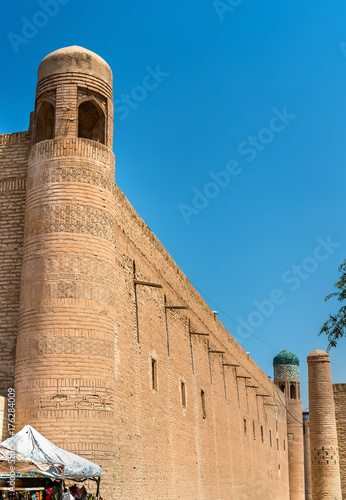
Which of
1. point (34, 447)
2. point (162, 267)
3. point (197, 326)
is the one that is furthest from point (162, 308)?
point (34, 447)

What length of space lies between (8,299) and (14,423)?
2331 mm

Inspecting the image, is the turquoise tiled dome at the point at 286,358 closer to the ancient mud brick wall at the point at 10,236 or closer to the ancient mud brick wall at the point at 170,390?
the ancient mud brick wall at the point at 170,390

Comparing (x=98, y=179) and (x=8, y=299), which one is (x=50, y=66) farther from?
(x=8, y=299)

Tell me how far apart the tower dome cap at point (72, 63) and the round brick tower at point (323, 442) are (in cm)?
2657

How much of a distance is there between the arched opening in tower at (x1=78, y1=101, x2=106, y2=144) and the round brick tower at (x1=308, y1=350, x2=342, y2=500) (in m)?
25.3

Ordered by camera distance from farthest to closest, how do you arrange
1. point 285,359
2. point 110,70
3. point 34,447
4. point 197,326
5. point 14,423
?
point 285,359 < point 197,326 < point 110,70 < point 14,423 < point 34,447

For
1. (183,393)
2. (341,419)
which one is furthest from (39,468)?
(341,419)

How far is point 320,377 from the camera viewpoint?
118 feet

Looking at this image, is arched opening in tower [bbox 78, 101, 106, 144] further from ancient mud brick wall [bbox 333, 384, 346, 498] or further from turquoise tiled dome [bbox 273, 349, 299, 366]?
turquoise tiled dome [bbox 273, 349, 299, 366]

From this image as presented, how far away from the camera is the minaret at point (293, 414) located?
42344 mm

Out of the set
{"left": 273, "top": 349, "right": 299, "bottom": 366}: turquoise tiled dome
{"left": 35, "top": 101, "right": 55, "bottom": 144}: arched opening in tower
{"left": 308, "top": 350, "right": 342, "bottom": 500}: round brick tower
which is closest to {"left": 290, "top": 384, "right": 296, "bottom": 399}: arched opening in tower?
{"left": 273, "top": 349, "right": 299, "bottom": 366}: turquoise tiled dome

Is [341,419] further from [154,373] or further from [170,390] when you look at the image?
[154,373]

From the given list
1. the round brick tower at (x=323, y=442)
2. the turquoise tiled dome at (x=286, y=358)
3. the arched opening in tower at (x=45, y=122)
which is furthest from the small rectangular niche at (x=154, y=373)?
the turquoise tiled dome at (x=286, y=358)

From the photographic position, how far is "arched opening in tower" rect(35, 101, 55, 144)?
12898mm
